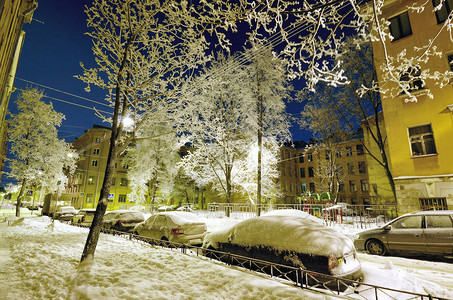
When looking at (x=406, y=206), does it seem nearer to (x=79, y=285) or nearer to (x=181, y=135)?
(x=181, y=135)

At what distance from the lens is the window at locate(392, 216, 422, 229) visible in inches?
308

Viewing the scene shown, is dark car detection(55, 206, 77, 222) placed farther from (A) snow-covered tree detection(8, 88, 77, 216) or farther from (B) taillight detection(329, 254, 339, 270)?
(B) taillight detection(329, 254, 339, 270)

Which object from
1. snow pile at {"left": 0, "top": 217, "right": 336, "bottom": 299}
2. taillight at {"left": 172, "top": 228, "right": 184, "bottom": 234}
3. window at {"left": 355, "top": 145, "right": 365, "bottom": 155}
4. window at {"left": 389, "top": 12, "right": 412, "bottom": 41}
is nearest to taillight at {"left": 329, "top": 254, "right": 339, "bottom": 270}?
snow pile at {"left": 0, "top": 217, "right": 336, "bottom": 299}

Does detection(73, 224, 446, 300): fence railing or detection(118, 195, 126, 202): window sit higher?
detection(118, 195, 126, 202): window

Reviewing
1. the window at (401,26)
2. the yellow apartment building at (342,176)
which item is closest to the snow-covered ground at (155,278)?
the window at (401,26)

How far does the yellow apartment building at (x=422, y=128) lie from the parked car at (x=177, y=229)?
11.4m

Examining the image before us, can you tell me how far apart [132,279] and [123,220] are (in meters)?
9.50

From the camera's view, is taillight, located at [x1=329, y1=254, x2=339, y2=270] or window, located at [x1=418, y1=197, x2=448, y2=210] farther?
window, located at [x1=418, y1=197, x2=448, y2=210]

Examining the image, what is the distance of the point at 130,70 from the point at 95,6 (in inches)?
101

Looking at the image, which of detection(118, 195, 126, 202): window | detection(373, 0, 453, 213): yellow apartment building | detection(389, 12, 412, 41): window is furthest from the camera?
detection(118, 195, 126, 202): window

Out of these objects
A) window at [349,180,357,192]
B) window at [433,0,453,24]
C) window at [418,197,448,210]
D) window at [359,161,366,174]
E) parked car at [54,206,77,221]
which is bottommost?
parked car at [54,206,77,221]

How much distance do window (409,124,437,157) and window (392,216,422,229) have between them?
6.46 metres

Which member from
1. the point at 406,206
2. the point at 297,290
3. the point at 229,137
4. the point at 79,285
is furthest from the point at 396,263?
the point at 229,137

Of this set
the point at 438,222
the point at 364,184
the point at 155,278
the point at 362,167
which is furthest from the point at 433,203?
the point at 362,167
